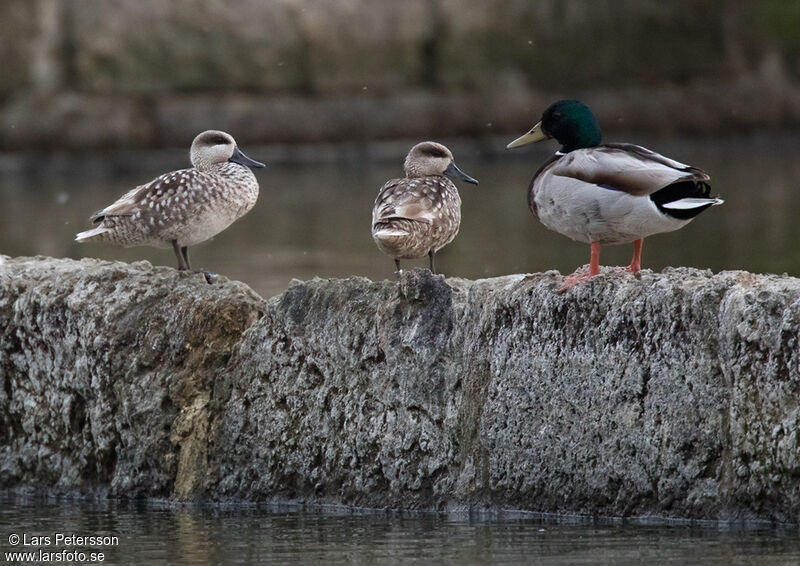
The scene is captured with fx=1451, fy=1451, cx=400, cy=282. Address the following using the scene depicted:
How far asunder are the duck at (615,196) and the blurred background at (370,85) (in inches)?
629

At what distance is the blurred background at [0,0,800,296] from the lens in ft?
85.7

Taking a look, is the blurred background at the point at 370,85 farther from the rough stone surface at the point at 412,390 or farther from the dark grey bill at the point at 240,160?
the rough stone surface at the point at 412,390

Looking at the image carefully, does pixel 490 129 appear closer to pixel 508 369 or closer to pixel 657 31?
pixel 657 31

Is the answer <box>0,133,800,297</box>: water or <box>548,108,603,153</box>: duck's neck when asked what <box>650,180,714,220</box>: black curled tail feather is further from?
<box>0,133,800,297</box>: water

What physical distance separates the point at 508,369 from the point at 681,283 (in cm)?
88

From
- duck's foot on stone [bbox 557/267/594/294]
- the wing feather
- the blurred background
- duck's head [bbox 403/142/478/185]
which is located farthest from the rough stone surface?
the blurred background

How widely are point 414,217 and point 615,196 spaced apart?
146cm

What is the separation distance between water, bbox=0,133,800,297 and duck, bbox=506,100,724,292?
632 centimetres

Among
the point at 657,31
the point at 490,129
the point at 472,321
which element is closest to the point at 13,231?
the point at 490,129

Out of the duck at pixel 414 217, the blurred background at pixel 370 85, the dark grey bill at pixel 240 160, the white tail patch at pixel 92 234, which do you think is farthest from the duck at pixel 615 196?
the blurred background at pixel 370 85

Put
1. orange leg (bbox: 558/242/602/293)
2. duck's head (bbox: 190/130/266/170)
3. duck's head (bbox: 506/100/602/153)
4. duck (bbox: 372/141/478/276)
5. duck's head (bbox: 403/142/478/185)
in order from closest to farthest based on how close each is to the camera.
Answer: orange leg (bbox: 558/242/602/293) < duck's head (bbox: 506/100/602/153) < duck (bbox: 372/141/478/276) < duck's head (bbox: 190/130/266/170) < duck's head (bbox: 403/142/478/185)

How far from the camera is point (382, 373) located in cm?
678

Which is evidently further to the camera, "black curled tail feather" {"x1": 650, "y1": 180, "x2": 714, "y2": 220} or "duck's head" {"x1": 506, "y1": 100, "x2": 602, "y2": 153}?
"duck's head" {"x1": 506, "y1": 100, "x2": 602, "y2": 153}

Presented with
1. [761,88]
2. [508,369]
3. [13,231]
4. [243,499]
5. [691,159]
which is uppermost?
[761,88]
